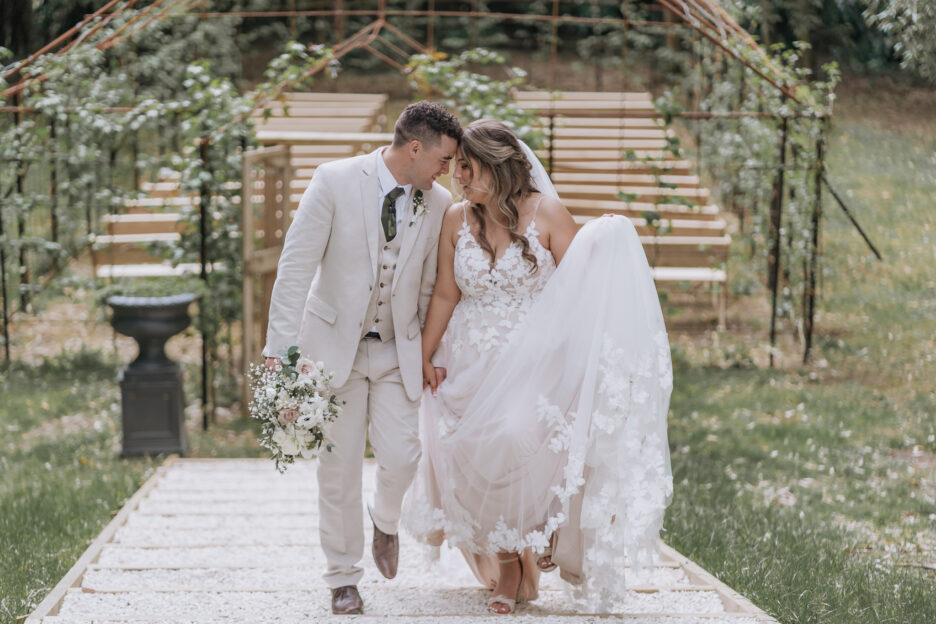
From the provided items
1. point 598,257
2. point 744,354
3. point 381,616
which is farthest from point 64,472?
point 744,354

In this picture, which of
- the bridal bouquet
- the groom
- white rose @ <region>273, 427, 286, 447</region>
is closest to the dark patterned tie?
the groom

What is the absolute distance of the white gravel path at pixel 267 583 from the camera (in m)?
3.58

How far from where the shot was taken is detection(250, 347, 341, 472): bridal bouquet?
362 cm

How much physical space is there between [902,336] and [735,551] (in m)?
5.69

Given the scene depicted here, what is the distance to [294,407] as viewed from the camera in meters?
3.62

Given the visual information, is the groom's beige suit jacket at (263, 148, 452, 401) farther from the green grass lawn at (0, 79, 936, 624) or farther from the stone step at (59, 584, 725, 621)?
the green grass lawn at (0, 79, 936, 624)

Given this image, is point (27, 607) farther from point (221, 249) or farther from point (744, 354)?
point (744, 354)

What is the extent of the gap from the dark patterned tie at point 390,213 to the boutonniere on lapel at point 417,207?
57mm

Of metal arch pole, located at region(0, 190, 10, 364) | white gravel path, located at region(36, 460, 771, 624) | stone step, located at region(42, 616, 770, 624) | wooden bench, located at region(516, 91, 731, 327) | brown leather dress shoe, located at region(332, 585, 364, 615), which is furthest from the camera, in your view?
wooden bench, located at region(516, 91, 731, 327)

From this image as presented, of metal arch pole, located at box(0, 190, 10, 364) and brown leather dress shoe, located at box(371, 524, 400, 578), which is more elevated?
brown leather dress shoe, located at box(371, 524, 400, 578)

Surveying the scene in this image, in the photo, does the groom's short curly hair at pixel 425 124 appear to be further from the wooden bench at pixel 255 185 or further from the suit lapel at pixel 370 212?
the wooden bench at pixel 255 185

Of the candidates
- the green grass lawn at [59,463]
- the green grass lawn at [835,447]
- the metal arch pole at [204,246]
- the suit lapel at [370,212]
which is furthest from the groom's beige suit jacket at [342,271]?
the metal arch pole at [204,246]

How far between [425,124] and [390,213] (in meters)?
0.35

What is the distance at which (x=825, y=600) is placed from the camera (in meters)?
3.96
